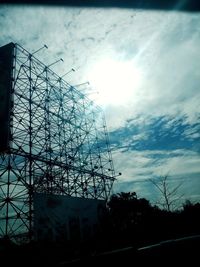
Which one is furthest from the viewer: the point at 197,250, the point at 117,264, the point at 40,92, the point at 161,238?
the point at 40,92

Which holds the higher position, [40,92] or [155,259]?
[40,92]

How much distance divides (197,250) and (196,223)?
9.25 meters

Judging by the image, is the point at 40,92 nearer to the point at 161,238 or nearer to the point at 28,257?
the point at 28,257

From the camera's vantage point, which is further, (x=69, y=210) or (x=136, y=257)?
(x=69, y=210)

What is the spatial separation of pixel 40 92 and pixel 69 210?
736 centimetres

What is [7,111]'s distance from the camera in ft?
36.8

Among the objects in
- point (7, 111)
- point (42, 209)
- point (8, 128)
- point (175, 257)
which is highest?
point (7, 111)

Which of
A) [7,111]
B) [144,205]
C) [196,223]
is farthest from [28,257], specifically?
[144,205]

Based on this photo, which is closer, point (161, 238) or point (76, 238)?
point (161, 238)

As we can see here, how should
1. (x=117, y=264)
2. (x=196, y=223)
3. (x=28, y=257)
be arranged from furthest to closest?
1. (x=196, y=223)
2. (x=28, y=257)
3. (x=117, y=264)

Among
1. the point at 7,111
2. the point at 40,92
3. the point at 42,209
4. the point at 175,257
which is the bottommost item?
the point at 175,257

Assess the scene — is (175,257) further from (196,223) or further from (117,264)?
(196,223)

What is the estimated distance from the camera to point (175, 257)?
13.5 feet

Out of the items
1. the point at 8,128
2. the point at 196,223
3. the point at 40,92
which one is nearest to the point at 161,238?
the point at 196,223
